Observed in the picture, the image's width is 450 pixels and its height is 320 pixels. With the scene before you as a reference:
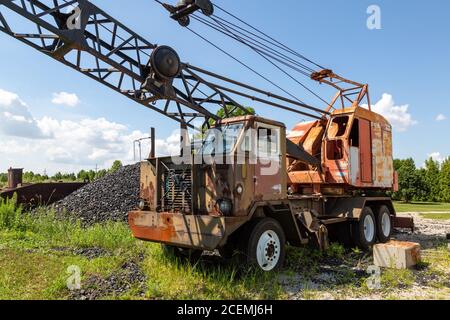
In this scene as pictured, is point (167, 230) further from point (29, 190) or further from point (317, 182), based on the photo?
point (29, 190)

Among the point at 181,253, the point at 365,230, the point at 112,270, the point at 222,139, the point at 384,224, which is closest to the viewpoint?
the point at 112,270

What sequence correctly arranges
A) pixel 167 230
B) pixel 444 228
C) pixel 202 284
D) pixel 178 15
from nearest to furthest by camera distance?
pixel 202 284 → pixel 167 230 → pixel 178 15 → pixel 444 228

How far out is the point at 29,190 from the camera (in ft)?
47.7

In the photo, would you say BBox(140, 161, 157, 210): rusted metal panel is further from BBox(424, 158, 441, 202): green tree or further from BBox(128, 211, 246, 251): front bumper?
BBox(424, 158, 441, 202): green tree

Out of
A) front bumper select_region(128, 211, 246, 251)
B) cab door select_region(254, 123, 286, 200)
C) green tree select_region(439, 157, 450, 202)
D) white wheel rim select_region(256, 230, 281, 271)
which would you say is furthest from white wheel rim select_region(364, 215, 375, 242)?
green tree select_region(439, 157, 450, 202)

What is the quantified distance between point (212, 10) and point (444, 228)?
38.3ft

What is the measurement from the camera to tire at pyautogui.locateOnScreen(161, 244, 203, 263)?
24.2ft

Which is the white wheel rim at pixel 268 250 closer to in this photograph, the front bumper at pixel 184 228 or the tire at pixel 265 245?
the tire at pixel 265 245

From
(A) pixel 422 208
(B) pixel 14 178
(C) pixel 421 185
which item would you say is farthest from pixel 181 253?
(C) pixel 421 185

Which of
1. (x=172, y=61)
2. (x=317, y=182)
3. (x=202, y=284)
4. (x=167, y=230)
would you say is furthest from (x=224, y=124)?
(x=317, y=182)

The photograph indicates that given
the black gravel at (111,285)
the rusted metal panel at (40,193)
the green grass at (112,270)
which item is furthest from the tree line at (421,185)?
the black gravel at (111,285)

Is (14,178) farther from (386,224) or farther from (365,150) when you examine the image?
(386,224)

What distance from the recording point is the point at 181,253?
7.64 m

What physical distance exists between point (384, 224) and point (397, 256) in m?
3.66
